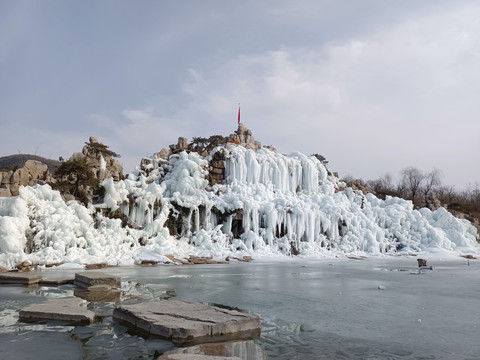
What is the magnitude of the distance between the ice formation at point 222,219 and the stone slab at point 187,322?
1193 centimetres

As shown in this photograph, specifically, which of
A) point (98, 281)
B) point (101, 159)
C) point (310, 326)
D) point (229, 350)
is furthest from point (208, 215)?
point (229, 350)

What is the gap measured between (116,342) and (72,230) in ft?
49.9

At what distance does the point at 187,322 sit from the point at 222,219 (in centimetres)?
2191

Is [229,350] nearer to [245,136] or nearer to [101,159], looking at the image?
[101,159]

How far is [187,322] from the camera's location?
5.15 meters

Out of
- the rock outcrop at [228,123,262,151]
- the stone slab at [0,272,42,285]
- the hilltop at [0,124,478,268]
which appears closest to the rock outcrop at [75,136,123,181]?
the hilltop at [0,124,478,268]

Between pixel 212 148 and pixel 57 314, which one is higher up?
pixel 212 148

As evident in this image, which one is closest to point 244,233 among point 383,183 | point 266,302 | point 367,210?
point 367,210

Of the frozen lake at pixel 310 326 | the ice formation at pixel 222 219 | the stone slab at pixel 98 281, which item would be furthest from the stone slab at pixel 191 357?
the ice formation at pixel 222 219

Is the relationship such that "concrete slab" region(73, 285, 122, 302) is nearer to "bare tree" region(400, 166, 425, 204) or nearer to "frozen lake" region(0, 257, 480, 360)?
"frozen lake" region(0, 257, 480, 360)

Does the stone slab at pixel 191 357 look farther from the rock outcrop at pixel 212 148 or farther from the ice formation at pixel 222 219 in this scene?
the rock outcrop at pixel 212 148

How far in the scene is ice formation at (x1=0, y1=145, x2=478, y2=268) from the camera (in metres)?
17.7

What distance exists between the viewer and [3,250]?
15406mm

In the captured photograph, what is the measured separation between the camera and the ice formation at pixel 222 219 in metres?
17.7
